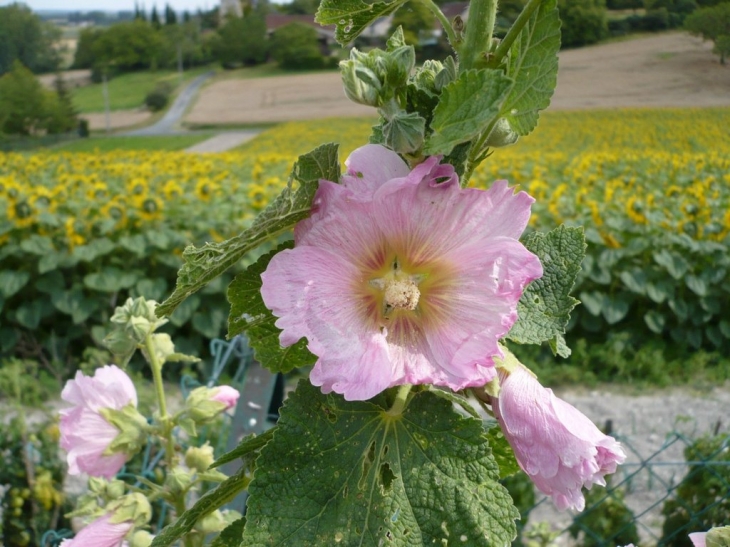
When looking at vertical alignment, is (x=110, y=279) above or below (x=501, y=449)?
below

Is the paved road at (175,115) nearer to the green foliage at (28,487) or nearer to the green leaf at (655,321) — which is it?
the green leaf at (655,321)

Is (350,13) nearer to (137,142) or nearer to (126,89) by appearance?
(137,142)

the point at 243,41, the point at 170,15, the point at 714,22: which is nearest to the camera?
the point at 714,22

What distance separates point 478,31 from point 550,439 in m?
0.25

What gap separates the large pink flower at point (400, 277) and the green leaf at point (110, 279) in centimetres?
363

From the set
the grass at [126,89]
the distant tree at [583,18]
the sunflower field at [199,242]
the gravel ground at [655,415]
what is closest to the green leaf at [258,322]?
the distant tree at [583,18]

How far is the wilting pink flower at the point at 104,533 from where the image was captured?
0.69 meters

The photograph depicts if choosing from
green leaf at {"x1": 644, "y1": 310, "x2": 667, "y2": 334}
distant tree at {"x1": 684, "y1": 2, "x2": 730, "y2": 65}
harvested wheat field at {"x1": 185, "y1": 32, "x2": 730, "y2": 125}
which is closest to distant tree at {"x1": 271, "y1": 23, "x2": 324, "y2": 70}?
harvested wheat field at {"x1": 185, "y1": 32, "x2": 730, "y2": 125}

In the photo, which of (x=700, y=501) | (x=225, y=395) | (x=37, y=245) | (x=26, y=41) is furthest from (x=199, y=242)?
(x=26, y=41)

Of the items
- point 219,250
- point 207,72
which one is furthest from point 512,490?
point 207,72

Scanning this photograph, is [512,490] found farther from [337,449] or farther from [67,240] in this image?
[67,240]

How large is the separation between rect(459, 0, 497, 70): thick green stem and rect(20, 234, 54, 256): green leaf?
3.92 metres

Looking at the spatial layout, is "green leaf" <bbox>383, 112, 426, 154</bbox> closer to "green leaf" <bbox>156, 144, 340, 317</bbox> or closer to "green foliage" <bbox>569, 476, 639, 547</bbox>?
"green leaf" <bbox>156, 144, 340, 317</bbox>

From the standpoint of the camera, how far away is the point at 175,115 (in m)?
25.3
